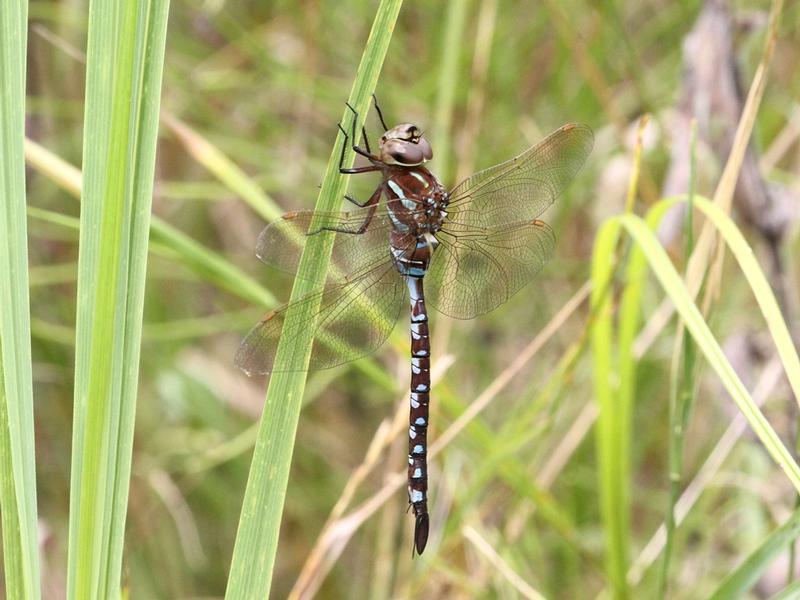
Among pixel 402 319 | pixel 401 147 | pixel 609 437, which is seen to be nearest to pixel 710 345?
pixel 609 437

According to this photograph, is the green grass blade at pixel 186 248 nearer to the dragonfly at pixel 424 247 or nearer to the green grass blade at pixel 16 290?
the dragonfly at pixel 424 247

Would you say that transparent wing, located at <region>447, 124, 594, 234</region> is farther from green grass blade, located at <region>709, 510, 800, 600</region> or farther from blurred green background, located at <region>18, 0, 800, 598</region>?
green grass blade, located at <region>709, 510, 800, 600</region>

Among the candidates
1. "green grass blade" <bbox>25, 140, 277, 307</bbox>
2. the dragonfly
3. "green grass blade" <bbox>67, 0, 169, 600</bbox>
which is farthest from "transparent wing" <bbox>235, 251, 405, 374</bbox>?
"green grass blade" <bbox>67, 0, 169, 600</bbox>

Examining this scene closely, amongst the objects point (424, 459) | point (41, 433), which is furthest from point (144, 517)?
point (424, 459)

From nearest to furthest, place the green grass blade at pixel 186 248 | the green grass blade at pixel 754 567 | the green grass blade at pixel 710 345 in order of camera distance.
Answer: the green grass blade at pixel 710 345
the green grass blade at pixel 754 567
the green grass blade at pixel 186 248

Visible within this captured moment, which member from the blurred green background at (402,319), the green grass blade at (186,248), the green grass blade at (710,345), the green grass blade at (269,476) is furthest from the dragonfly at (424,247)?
the blurred green background at (402,319)

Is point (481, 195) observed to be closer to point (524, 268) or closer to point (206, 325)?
point (524, 268)

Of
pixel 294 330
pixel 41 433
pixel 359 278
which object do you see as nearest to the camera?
pixel 294 330
